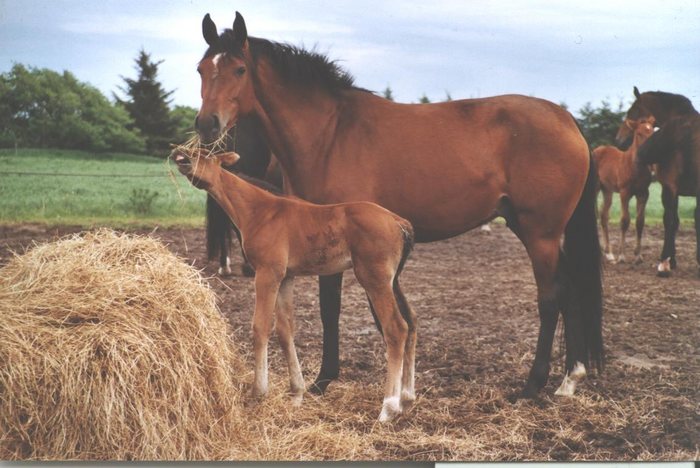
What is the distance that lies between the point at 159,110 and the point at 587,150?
7.58 feet

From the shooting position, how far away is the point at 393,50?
378cm

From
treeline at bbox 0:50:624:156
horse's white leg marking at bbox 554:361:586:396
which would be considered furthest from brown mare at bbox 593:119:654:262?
treeline at bbox 0:50:624:156

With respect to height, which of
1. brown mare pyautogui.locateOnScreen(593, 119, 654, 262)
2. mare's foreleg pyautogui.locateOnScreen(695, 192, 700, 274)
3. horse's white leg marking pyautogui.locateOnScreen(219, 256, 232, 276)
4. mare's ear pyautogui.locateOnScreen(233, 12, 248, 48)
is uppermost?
mare's ear pyautogui.locateOnScreen(233, 12, 248, 48)

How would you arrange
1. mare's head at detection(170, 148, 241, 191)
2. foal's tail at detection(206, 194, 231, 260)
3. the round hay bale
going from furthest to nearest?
1. foal's tail at detection(206, 194, 231, 260)
2. mare's head at detection(170, 148, 241, 191)
3. the round hay bale

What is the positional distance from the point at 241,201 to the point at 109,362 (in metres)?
0.94

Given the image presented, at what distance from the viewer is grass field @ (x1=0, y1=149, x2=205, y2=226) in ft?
12.2

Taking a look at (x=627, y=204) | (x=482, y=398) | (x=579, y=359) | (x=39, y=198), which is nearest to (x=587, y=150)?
(x=627, y=204)

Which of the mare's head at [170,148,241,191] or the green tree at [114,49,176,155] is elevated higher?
the green tree at [114,49,176,155]

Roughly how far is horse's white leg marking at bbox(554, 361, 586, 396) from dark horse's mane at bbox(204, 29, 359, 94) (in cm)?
192

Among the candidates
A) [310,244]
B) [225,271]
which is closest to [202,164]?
[310,244]

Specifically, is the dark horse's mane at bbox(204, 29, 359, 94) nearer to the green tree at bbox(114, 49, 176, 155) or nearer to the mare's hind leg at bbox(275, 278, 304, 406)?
the green tree at bbox(114, 49, 176, 155)

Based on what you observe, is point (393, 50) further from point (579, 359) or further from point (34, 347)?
point (34, 347)

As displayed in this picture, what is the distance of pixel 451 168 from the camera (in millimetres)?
3865

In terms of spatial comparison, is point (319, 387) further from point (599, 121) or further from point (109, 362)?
point (599, 121)
